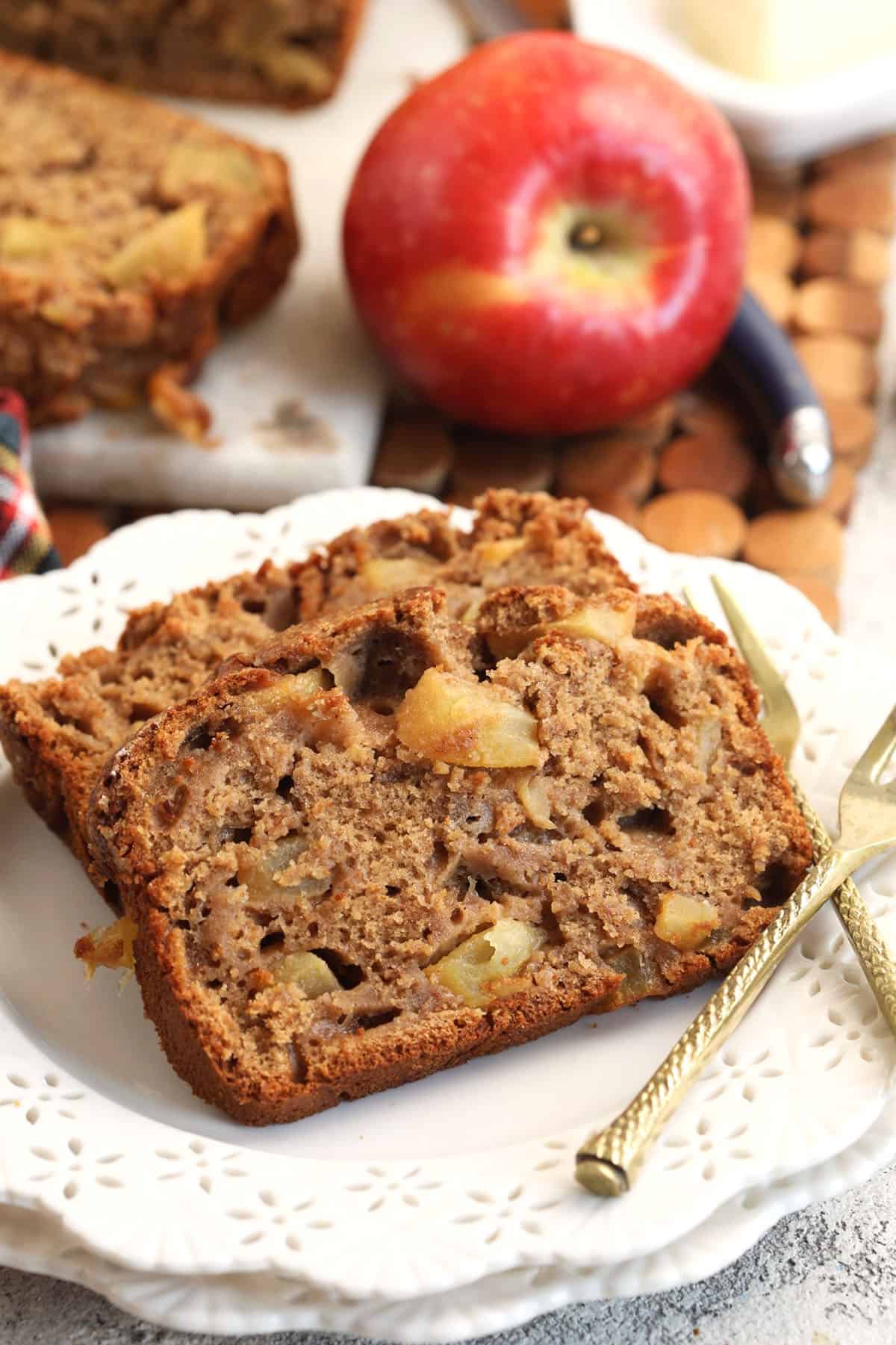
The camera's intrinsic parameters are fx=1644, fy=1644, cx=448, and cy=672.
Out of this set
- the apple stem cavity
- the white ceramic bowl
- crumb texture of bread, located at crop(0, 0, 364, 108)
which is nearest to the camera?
the apple stem cavity

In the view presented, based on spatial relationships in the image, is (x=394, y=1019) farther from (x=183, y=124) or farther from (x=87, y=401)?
(x=183, y=124)

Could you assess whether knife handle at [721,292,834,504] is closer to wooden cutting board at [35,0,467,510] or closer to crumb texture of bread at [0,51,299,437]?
wooden cutting board at [35,0,467,510]

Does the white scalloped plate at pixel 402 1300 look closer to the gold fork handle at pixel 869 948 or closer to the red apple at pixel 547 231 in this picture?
the gold fork handle at pixel 869 948

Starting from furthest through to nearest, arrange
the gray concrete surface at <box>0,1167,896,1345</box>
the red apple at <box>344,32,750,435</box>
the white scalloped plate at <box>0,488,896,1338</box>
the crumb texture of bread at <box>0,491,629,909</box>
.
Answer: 1. the red apple at <box>344,32,750,435</box>
2. the crumb texture of bread at <box>0,491,629,909</box>
3. the gray concrete surface at <box>0,1167,896,1345</box>
4. the white scalloped plate at <box>0,488,896,1338</box>

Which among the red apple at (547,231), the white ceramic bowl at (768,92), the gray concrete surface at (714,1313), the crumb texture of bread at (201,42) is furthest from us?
the crumb texture of bread at (201,42)

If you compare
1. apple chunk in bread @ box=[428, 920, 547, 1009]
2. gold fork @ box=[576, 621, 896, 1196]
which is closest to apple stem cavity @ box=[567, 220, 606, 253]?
gold fork @ box=[576, 621, 896, 1196]

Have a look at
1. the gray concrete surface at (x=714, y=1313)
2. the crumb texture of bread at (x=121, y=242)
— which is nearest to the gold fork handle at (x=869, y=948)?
the gray concrete surface at (x=714, y=1313)

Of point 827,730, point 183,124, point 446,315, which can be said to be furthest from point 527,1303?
point 183,124
